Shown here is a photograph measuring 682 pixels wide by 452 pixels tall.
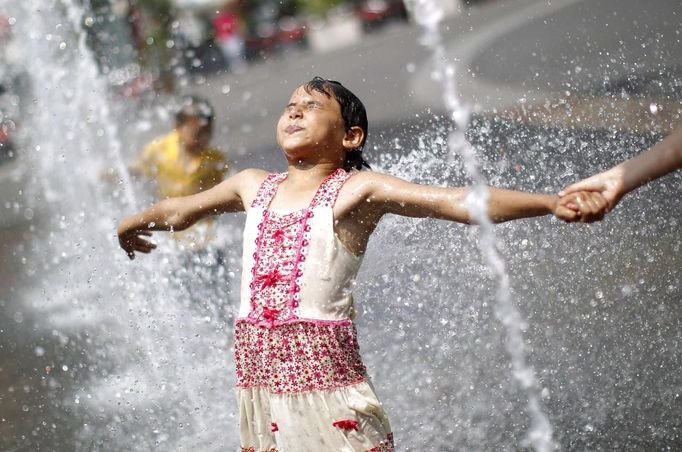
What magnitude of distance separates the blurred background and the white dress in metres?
0.91

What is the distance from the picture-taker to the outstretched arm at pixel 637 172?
2424 millimetres

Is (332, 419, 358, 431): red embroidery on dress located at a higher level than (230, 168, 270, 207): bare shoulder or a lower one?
lower

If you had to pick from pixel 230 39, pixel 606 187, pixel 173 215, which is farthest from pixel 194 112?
pixel 230 39

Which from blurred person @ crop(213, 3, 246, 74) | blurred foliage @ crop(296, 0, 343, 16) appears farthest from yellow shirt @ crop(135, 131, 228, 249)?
blurred foliage @ crop(296, 0, 343, 16)

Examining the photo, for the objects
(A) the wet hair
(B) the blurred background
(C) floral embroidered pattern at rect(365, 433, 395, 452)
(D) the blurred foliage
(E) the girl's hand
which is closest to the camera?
(C) floral embroidered pattern at rect(365, 433, 395, 452)

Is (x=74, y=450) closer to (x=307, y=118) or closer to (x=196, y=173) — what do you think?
(x=196, y=173)

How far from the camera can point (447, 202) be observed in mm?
2496

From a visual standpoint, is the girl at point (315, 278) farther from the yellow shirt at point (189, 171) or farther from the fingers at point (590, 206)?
the yellow shirt at point (189, 171)

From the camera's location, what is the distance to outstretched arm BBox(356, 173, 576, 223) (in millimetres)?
2432

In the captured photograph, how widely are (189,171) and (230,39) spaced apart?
1386 cm

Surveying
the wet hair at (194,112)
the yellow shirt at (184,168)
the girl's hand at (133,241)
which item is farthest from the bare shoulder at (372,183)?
the wet hair at (194,112)

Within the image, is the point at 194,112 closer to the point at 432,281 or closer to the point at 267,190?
the point at 432,281

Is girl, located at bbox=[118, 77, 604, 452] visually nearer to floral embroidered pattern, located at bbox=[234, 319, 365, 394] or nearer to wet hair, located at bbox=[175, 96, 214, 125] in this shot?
floral embroidered pattern, located at bbox=[234, 319, 365, 394]

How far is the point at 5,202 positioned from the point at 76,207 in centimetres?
251
